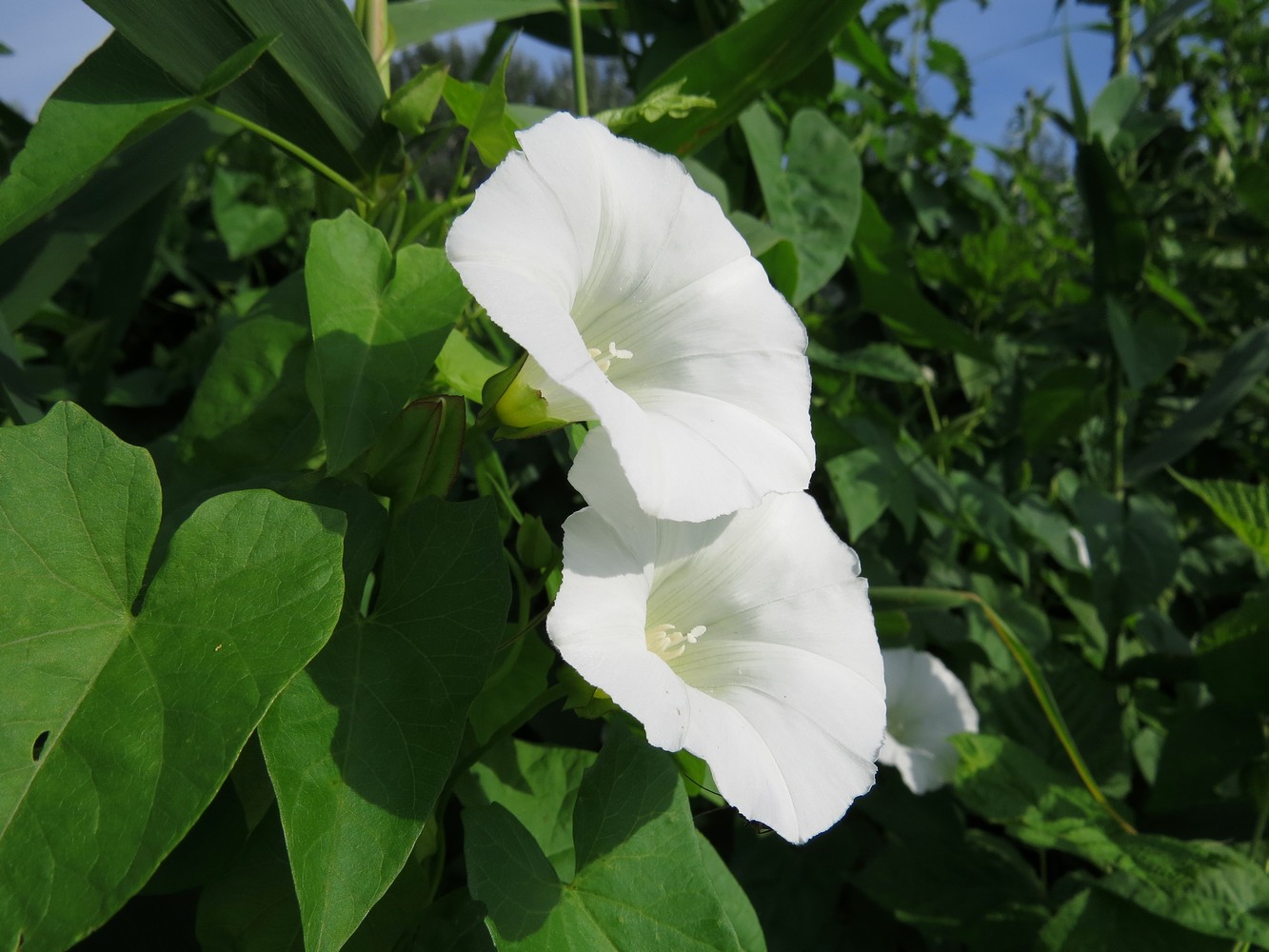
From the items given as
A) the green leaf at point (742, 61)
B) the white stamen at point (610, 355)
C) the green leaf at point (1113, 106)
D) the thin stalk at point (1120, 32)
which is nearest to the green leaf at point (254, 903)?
A: the white stamen at point (610, 355)

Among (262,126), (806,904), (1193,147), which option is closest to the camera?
(262,126)

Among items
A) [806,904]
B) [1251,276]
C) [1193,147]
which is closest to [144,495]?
[806,904]

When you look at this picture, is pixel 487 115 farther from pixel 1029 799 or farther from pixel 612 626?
pixel 1029 799

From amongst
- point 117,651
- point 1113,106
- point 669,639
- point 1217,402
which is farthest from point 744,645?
point 1113,106

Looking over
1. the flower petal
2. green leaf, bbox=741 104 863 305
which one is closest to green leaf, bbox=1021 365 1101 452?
green leaf, bbox=741 104 863 305

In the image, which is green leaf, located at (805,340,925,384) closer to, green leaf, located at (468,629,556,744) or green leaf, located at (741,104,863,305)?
green leaf, located at (741,104,863,305)

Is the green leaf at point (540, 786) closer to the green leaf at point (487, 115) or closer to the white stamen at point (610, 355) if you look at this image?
the white stamen at point (610, 355)

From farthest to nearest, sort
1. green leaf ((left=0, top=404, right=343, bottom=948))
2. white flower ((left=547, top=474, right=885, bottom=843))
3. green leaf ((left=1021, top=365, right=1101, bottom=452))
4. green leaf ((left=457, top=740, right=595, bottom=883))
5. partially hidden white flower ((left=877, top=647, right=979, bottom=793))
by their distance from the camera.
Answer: green leaf ((left=1021, top=365, right=1101, bottom=452)) → partially hidden white flower ((left=877, top=647, right=979, bottom=793)) → green leaf ((left=457, top=740, right=595, bottom=883)) → white flower ((left=547, top=474, right=885, bottom=843)) → green leaf ((left=0, top=404, right=343, bottom=948))

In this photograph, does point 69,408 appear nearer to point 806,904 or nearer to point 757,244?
point 757,244
